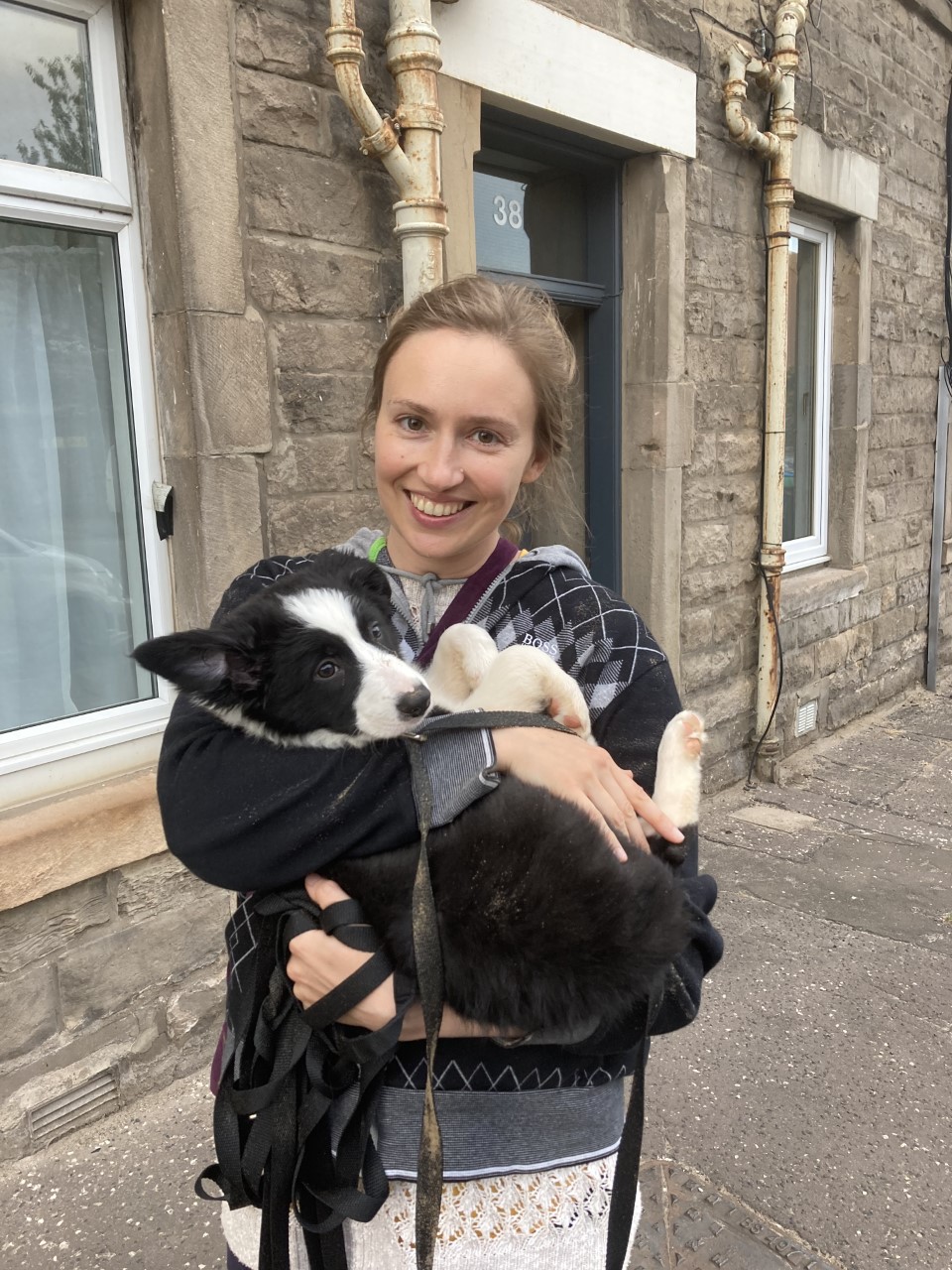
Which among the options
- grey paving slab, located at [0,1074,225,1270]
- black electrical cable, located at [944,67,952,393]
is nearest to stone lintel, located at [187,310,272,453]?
grey paving slab, located at [0,1074,225,1270]

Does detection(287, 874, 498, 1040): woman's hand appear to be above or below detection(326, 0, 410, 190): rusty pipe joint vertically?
below

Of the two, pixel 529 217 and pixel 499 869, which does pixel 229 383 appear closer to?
pixel 499 869

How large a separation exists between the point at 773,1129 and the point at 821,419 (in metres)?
5.57

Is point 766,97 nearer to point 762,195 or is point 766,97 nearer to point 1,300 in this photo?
point 762,195

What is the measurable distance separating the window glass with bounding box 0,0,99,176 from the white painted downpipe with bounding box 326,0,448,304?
863mm

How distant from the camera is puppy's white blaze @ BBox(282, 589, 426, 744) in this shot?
151cm

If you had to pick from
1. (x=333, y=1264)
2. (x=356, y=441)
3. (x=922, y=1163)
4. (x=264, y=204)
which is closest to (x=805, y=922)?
(x=922, y=1163)

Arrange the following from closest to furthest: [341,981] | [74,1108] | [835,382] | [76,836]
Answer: [341,981]
[76,836]
[74,1108]
[835,382]

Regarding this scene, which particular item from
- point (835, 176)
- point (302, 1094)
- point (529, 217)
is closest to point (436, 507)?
point (302, 1094)

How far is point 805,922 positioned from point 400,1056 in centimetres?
342

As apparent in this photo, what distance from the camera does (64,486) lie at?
3.03m

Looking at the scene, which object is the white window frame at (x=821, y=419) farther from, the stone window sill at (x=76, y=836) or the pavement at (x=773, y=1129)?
the stone window sill at (x=76, y=836)

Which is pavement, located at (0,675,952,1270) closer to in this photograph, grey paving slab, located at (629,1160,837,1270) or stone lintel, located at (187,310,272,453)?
grey paving slab, located at (629,1160,837,1270)

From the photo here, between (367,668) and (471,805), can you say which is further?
(367,668)
